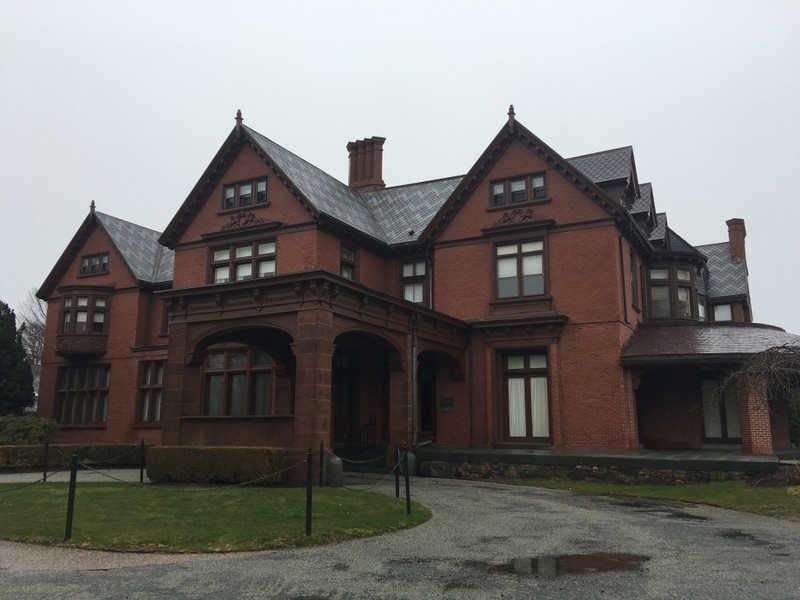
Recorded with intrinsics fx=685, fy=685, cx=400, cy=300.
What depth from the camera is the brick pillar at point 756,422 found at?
1931 cm

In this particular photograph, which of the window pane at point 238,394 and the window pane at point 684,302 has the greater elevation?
the window pane at point 684,302

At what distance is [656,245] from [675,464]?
12654mm

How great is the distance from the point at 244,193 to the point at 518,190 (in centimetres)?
1011

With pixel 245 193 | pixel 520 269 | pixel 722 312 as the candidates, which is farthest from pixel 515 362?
pixel 722 312

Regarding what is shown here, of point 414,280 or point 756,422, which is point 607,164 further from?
point 756,422

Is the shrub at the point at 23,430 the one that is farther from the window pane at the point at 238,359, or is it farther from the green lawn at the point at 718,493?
the green lawn at the point at 718,493

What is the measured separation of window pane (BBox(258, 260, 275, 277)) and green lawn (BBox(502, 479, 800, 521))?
11.2 metres

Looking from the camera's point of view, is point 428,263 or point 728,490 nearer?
point 728,490

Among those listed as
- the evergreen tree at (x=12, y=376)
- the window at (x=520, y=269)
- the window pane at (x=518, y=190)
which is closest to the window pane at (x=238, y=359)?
the window at (x=520, y=269)

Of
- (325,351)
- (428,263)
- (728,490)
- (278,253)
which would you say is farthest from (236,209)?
(728,490)

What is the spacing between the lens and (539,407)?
23141mm

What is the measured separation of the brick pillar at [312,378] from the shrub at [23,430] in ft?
54.9

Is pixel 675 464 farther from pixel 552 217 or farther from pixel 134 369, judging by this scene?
pixel 134 369

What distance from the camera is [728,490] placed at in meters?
15.8
